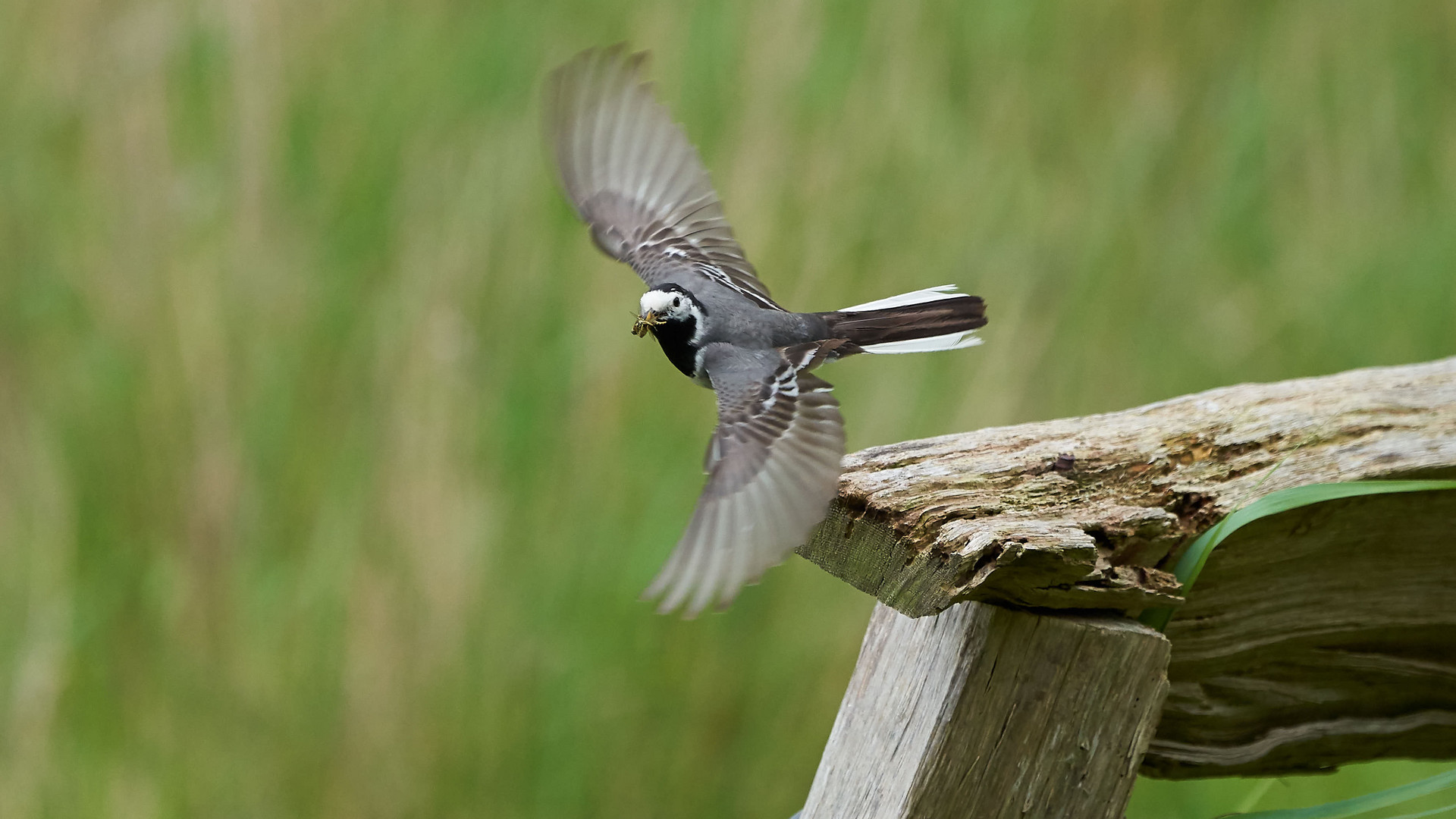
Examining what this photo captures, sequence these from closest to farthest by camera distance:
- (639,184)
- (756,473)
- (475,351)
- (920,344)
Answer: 1. (756,473)
2. (920,344)
3. (639,184)
4. (475,351)

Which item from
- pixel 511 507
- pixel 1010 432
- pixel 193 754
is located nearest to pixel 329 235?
pixel 511 507

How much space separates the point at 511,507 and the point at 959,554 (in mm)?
1391

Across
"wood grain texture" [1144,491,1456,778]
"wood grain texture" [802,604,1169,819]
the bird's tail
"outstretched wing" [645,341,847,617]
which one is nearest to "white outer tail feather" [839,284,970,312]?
the bird's tail

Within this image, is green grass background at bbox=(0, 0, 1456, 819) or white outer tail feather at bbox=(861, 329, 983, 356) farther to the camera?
green grass background at bbox=(0, 0, 1456, 819)

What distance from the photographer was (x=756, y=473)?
1.28 meters

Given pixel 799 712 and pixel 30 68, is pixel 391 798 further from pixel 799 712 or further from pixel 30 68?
pixel 30 68

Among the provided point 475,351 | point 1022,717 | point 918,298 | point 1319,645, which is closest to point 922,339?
point 918,298

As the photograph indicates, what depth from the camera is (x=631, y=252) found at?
6.53 ft

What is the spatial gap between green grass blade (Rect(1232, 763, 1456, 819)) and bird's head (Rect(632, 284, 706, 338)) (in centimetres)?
90

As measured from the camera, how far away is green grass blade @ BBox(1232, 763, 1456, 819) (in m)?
1.05

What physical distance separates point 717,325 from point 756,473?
442 mm

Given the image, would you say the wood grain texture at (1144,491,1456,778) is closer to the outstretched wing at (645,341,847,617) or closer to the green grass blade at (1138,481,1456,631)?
the green grass blade at (1138,481,1456,631)

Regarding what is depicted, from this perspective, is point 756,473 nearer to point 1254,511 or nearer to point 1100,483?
point 1100,483

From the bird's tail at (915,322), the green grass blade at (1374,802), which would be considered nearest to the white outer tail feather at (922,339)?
the bird's tail at (915,322)
